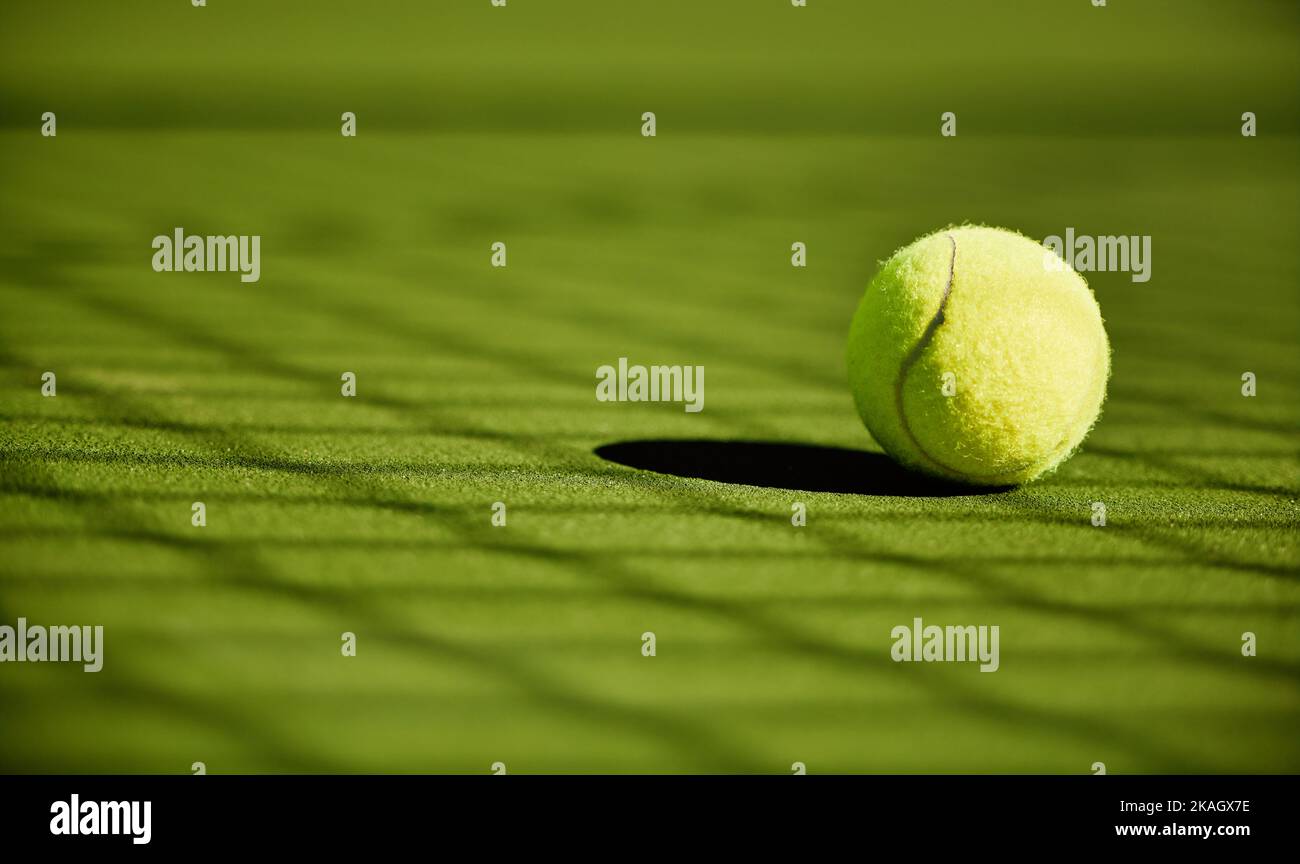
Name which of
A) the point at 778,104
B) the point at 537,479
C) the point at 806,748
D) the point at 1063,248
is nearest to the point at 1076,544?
the point at 806,748

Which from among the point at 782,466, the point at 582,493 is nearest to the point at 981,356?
the point at 782,466

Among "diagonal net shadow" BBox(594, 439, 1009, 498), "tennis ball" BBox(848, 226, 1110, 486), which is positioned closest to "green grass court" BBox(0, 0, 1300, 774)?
"diagonal net shadow" BBox(594, 439, 1009, 498)

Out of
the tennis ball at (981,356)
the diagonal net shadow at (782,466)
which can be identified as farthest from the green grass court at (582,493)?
the tennis ball at (981,356)

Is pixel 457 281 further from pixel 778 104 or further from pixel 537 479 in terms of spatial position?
pixel 778 104

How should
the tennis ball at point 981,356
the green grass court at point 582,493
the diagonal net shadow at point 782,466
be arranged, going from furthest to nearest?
1. the diagonal net shadow at point 782,466
2. the tennis ball at point 981,356
3. the green grass court at point 582,493

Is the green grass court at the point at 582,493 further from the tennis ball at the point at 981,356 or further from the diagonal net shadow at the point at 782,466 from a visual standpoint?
the tennis ball at the point at 981,356

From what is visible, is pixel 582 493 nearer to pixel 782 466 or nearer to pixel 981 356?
pixel 782 466
